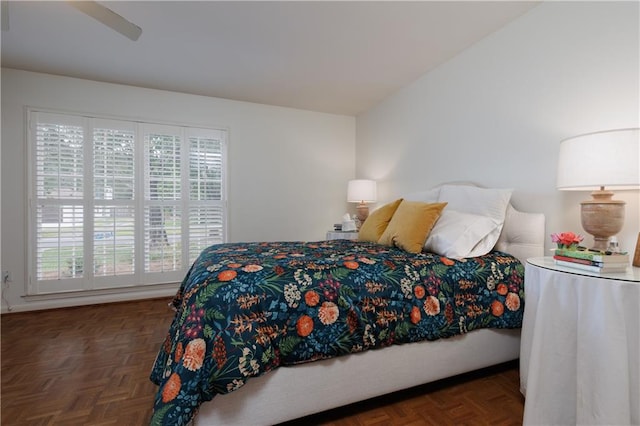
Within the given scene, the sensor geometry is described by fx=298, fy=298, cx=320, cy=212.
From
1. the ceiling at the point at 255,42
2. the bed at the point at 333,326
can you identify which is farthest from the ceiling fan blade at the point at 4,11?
the bed at the point at 333,326

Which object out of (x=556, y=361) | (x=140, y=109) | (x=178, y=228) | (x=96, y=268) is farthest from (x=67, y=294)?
(x=556, y=361)

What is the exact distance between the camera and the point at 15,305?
2.95 m

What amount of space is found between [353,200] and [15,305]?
12.0ft

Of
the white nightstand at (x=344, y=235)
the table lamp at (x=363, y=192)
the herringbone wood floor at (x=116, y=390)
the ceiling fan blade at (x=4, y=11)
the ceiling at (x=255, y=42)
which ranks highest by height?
the ceiling at (x=255, y=42)

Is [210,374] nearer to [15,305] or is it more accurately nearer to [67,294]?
[67,294]

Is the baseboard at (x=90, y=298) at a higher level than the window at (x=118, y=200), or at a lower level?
lower

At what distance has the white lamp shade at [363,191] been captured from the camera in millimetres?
3652

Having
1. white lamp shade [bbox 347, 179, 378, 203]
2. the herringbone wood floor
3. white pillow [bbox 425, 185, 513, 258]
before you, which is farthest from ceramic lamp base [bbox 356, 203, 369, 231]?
the herringbone wood floor

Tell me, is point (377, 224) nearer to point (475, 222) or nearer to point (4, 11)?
point (475, 222)

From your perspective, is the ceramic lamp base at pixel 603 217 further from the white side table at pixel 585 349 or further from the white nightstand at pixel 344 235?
the white nightstand at pixel 344 235

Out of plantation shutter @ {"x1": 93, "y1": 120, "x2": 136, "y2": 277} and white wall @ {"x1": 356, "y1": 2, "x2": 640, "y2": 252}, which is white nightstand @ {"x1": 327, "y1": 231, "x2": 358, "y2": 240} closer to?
white wall @ {"x1": 356, "y1": 2, "x2": 640, "y2": 252}

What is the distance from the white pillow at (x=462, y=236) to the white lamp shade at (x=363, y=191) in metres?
1.63

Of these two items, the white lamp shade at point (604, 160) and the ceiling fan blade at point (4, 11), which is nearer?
the white lamp shade at point (604, 160)

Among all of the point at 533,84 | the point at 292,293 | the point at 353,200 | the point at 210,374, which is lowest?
the point at 210,374
